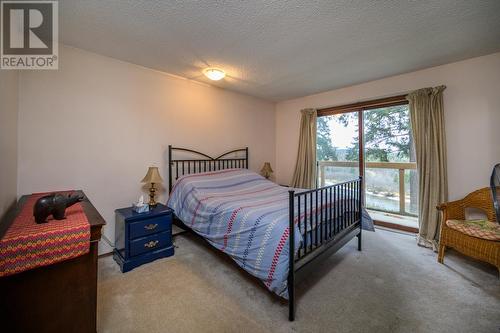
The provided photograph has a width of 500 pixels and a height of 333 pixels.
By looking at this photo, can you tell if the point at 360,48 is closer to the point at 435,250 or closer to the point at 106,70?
the point at 435,250

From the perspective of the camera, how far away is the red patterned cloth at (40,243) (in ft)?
3.26

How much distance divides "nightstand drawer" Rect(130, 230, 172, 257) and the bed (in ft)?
0.92

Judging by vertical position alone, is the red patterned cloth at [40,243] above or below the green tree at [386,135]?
below

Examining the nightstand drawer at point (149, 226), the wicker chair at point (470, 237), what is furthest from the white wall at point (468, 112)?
the nightstand drawer at point (149, 226)

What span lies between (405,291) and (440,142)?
2059 millimetres

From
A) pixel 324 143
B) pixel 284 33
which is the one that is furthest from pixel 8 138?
pixel 324 143

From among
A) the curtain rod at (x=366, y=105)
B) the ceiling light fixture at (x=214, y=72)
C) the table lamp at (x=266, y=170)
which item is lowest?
the table lamp at (x=266, y=170)

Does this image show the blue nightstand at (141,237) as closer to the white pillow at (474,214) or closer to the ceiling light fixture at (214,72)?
the ceiling light fixture at (214,72)

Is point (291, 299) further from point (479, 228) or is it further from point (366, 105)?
point (366, 105)

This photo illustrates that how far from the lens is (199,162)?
3439 mm

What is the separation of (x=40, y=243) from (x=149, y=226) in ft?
4.41

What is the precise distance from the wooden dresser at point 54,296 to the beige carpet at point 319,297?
1.30 ft

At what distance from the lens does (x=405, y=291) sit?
1.88 metres

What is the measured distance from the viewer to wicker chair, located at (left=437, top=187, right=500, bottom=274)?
194cm
